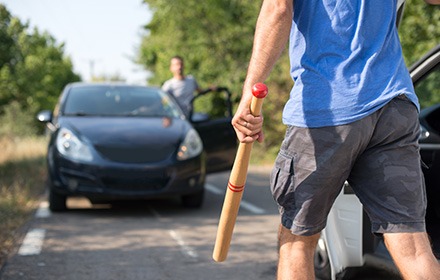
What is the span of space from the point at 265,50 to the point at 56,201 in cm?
498

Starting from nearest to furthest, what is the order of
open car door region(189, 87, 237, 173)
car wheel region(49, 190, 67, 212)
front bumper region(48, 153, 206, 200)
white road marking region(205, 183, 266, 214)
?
front bumper region(48, 153, 206, 200) → car wheel region(49, 190, 67, 212) → white road marking region(205, 183, 266, 214) → open car door region(189, 87, 237, 173)

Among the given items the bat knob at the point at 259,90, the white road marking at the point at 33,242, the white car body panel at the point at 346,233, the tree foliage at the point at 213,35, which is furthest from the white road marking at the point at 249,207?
the tree foliage at the point at 213,35

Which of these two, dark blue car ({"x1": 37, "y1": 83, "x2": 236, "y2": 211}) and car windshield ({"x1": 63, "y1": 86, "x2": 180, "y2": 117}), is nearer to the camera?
dark blue car ({"x1": 37, "y1": 83, "x2": 236, "y2": 211})

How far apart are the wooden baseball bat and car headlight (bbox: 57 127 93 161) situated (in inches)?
169

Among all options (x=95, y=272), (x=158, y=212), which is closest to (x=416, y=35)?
(x=158, y=212)

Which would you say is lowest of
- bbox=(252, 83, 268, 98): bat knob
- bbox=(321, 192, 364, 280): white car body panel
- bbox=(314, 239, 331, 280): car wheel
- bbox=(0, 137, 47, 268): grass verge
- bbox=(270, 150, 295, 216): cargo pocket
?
bbox=(0, 137, 47, 268): grass verge

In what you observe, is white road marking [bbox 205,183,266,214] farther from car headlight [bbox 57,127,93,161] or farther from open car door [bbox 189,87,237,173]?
car headlight [bbox 57,127,93,161]

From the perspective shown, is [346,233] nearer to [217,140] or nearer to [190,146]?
[190,146]

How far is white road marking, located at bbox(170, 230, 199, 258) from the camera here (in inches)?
194

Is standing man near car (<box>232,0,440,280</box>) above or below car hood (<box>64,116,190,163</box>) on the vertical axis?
above

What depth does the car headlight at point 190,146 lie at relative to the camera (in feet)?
22.1

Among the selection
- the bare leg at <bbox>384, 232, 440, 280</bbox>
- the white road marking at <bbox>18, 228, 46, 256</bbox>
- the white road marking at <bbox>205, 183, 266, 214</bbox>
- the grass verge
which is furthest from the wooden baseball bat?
the white road marking at <bbox>205, 183, 266, 214</bbox>

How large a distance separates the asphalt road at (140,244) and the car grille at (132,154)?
622 mm

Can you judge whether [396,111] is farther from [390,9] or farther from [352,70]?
[390,9]
